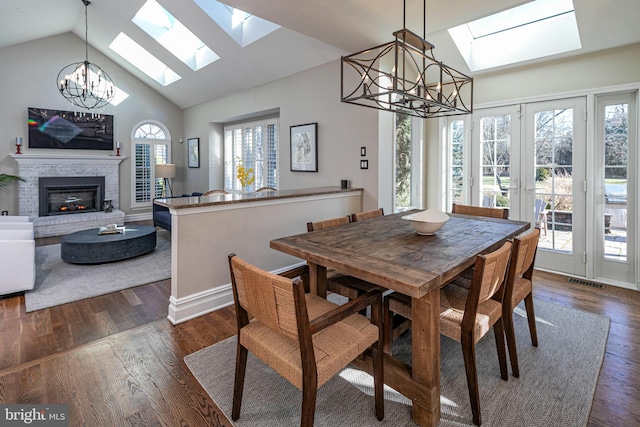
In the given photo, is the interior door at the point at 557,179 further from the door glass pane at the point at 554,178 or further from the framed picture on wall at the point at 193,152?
the framed picture on wall at the point at 193,152

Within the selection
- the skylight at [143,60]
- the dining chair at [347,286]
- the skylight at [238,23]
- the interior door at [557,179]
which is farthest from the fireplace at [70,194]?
Result: the interior door at [557,179]

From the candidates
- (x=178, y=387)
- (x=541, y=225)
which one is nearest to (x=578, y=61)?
(x=541, y=225)

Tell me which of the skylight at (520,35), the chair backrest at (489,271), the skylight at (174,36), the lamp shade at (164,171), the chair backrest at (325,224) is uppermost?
the skylight at (174,36)

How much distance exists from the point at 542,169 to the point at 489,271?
2.97 metres

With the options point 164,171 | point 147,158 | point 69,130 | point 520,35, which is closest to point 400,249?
point 520,35

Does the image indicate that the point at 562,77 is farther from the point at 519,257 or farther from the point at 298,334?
the point at 298,334

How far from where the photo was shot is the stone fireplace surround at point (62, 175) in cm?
612

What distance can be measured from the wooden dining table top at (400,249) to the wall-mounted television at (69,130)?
671 centimetres

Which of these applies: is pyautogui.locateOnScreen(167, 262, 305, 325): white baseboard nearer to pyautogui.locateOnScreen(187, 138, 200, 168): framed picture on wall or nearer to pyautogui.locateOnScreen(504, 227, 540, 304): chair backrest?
pyautogui.locateOnScreen(504, 227, 540, 304): chair backrest

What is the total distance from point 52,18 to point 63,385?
6.35 m

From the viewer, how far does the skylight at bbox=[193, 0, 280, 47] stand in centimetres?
431

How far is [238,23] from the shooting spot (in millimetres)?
4637

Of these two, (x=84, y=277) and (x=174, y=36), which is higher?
(x=174, y=36)

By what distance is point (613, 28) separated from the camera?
3.04 m
